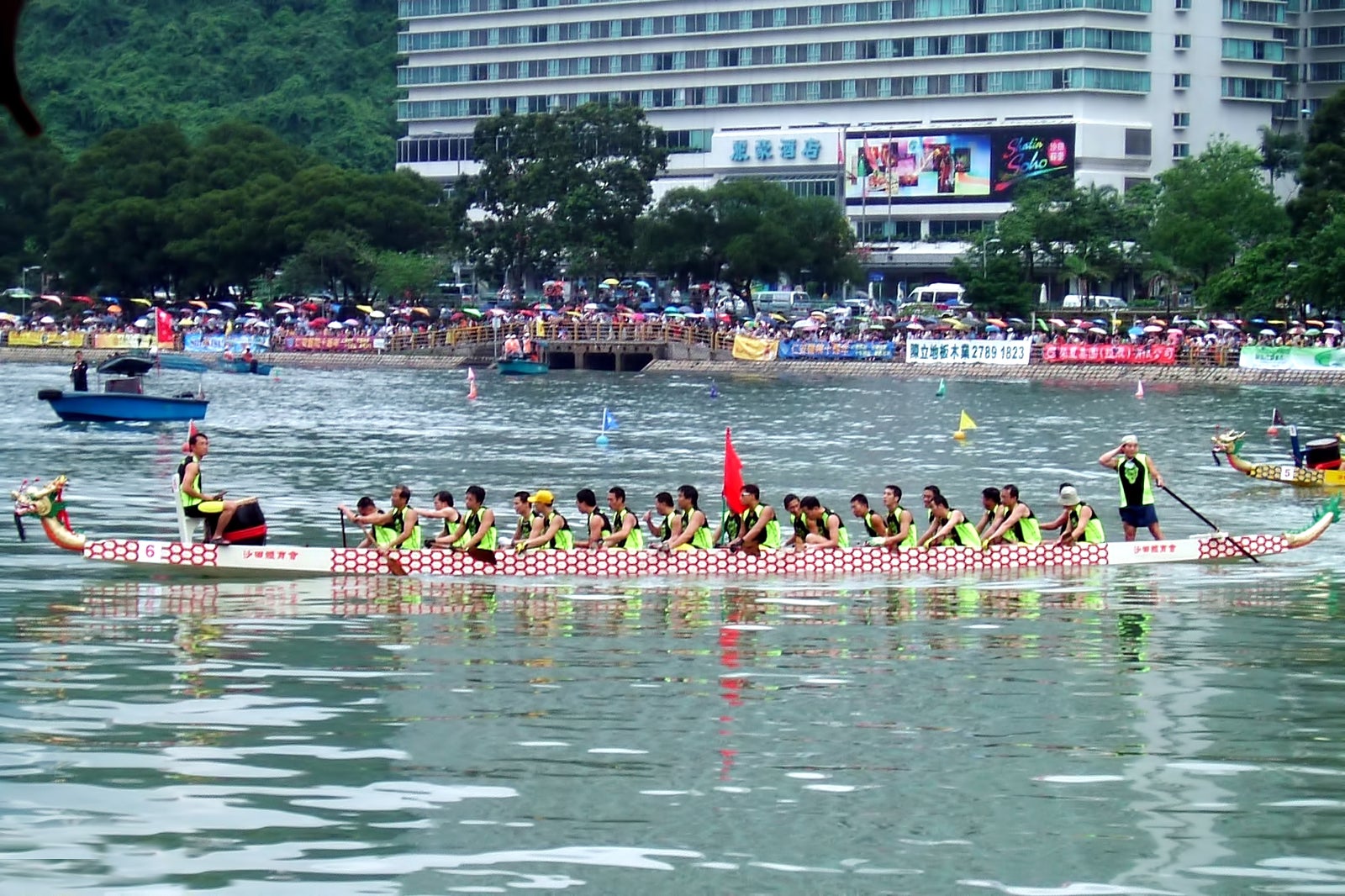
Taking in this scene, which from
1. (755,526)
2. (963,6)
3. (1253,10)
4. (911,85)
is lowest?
(755,526)

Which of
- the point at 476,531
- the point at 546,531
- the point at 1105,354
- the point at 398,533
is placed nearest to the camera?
the point at 476,531

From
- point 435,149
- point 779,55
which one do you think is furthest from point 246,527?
point 435,149

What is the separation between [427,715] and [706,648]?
5.07 m

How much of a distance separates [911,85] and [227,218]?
171ft

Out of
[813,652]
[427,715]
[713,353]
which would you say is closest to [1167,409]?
[713,353]

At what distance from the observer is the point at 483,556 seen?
94.4 feet

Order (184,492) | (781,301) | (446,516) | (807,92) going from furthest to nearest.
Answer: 1. (807,92)
2. (781,301)
3. (446,516)
4. (184,492)

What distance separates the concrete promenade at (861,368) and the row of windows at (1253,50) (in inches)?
2333

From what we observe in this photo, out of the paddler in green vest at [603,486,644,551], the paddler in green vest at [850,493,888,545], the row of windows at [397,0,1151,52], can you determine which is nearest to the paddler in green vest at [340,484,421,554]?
the paddler in green vest at [603,486,644,551]

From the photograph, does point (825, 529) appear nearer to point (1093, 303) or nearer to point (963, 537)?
point (963, 537)

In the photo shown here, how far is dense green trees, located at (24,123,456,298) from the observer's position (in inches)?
4833

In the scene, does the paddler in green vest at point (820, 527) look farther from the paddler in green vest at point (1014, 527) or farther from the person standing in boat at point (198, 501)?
the person standing in boat at point (198, 501)

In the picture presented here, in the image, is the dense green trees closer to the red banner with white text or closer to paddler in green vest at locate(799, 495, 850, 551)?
the red banner with white text

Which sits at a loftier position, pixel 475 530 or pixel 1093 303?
pixel 1093 303
